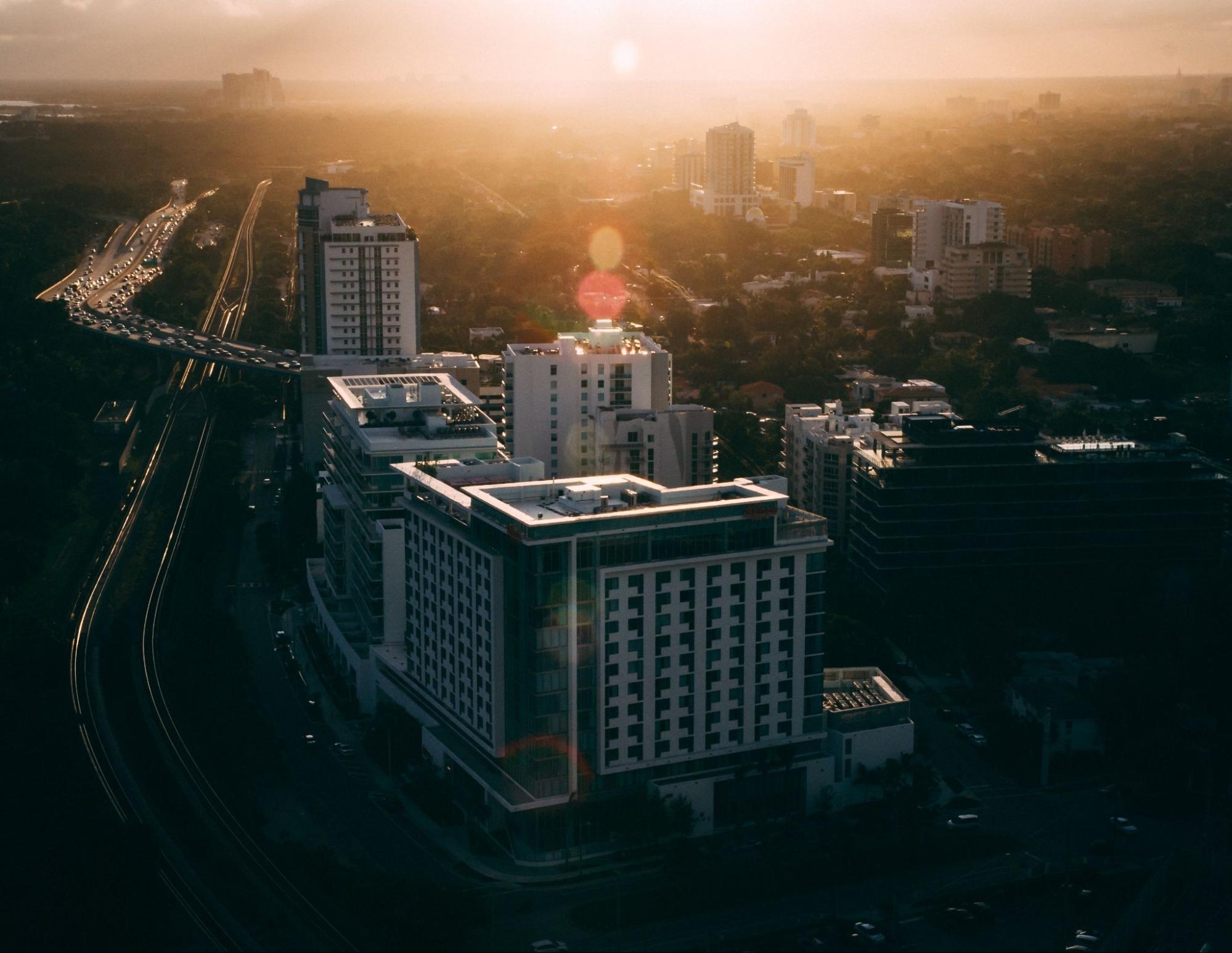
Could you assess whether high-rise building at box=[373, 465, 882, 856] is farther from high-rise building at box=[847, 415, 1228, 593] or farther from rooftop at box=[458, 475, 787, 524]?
high-rise building at box=[847, 415, 1228, 593]

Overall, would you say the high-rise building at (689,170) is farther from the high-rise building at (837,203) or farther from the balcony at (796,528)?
the balcony at (796,528)

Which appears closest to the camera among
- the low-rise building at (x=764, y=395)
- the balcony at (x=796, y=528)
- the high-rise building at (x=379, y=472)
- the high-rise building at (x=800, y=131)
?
the balcony at (x=796, y=528)

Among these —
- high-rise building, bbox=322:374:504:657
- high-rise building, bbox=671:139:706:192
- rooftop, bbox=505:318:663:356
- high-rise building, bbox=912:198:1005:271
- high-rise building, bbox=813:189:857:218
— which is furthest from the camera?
high-rise building, bbox=671:139:706:192

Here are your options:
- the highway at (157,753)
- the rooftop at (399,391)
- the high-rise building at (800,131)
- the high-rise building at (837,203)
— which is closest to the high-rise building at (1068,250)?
the high-rise building at (837,203)

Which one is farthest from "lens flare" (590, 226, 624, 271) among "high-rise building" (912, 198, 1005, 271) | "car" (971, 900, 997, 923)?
"car" (971, 900, 997, 923)

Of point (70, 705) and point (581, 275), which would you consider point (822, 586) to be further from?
point (581, 275)

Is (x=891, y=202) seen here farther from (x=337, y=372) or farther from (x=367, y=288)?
(x=337, y=372)
